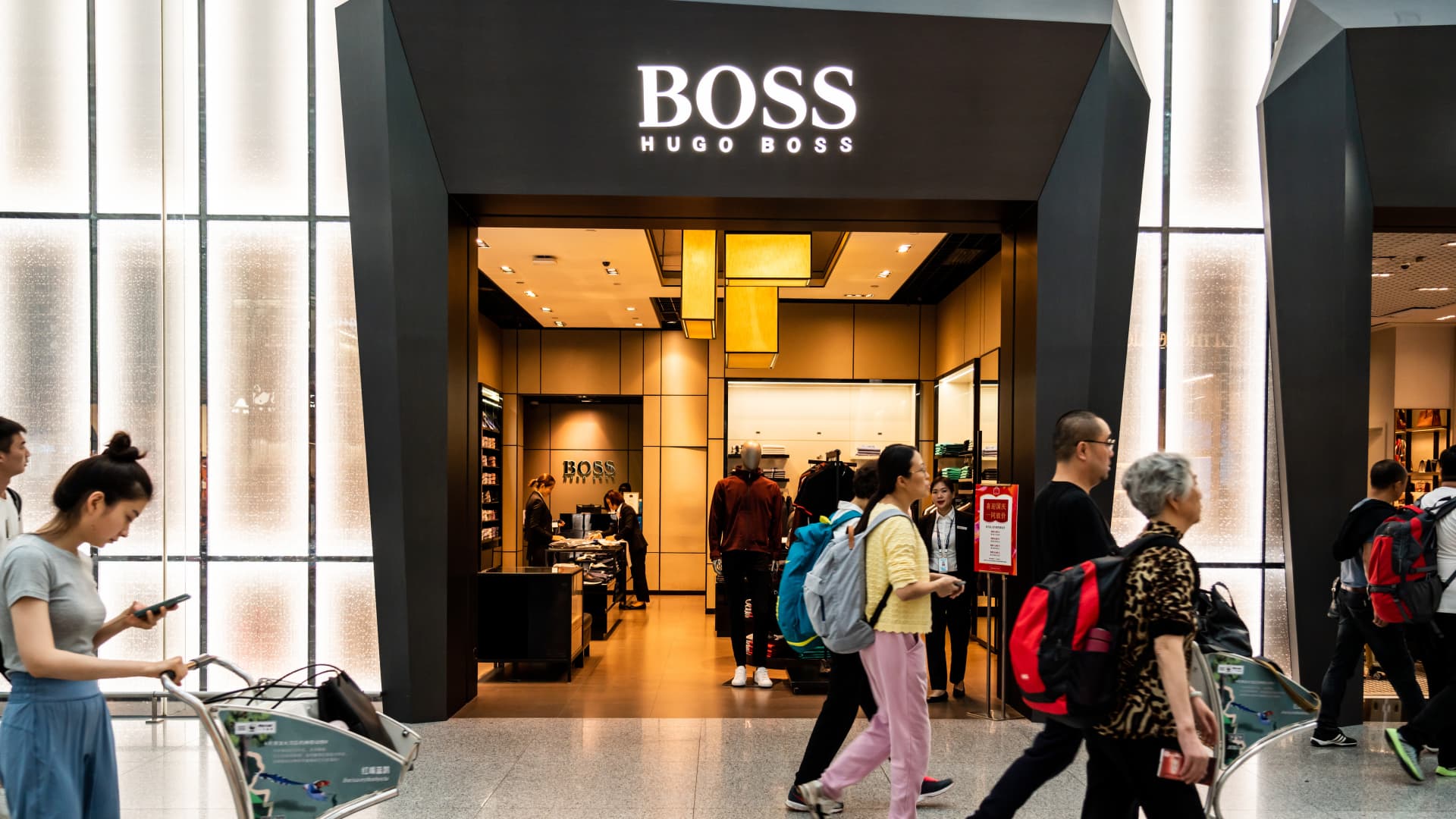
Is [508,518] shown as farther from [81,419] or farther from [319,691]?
[319,691]

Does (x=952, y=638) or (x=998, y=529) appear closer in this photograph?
(x=998, y=529)

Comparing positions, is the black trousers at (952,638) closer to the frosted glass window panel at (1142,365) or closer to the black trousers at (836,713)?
the frosted glass window panel at (1142,365)

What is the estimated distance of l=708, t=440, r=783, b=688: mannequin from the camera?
23.2ft

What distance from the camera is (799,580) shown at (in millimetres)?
4285

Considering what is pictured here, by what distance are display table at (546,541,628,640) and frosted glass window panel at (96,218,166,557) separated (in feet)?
12.2

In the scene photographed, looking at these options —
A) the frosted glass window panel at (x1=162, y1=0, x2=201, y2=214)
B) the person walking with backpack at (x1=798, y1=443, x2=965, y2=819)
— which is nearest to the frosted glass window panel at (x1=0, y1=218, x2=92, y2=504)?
the frosted glass window panel at (x1=162, y1=0, x2=201, y2=214)

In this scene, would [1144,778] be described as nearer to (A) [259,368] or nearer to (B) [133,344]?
(A) [259,368]

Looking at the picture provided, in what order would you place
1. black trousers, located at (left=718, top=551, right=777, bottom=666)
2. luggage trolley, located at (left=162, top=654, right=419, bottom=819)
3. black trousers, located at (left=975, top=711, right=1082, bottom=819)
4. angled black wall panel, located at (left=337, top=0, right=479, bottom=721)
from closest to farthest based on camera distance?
luggage trolley, located at (left=162, top=654, right=419, bottom=819), black trousers, located at (left=975, top=711, right=1082, bottom=819), angled black wall panel, located at (left=337, top=0, right=479, bottom=721), black trousers, located at (left=718, top=551, right=777, bottom=666)

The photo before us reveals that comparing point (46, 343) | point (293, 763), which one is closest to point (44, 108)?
point (46, 343)

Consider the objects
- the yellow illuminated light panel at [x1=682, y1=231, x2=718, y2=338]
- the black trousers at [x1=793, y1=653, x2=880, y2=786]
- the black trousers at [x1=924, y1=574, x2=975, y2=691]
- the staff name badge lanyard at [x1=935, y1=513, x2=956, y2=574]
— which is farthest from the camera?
the yellow illuminated light panel at [x1=682, y1=231, x2=718, y2=338]

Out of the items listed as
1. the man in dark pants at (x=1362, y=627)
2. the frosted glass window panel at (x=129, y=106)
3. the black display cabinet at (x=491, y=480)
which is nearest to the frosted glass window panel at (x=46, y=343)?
the frosted glass window panel at (x=129, y=106)

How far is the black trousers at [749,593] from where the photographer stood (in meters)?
7.04

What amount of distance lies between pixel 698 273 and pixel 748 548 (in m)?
2.61

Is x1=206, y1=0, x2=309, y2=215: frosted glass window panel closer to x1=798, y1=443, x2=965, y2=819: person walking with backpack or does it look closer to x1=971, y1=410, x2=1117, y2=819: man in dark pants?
x1=798, y1=443, x2=965, y2=819: person walking with backpack
